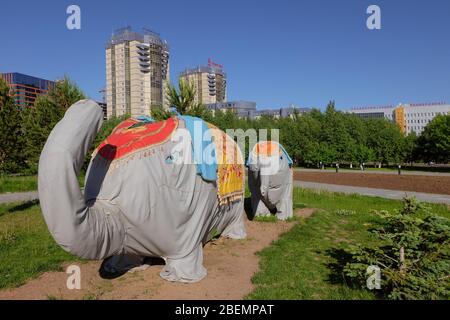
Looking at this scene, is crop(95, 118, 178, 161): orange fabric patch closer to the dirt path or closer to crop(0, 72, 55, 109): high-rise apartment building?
the dirt path

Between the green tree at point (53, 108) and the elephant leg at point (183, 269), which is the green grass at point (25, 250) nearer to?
the elephant leg at point (183, 269)

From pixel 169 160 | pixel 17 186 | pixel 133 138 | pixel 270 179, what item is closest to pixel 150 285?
pixel 169 160

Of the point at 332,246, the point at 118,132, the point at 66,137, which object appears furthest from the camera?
the point at 332,246

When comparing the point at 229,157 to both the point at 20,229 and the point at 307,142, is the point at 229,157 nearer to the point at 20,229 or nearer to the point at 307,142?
the point at 20,229

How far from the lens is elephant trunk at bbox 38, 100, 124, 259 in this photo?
315 centimetres

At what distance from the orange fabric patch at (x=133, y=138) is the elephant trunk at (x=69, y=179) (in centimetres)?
144

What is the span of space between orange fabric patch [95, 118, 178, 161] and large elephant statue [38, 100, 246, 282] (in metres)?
0.01

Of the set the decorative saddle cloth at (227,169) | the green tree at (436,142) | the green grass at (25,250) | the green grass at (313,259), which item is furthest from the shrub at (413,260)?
the green tree at (436,142)

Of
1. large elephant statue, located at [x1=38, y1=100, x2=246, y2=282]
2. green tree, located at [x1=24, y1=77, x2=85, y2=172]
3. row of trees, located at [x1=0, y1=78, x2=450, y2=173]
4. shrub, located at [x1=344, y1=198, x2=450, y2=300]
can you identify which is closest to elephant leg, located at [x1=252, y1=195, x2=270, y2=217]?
large elephant statue, located at [x1=38, y1=100, x2=246, y2=282]

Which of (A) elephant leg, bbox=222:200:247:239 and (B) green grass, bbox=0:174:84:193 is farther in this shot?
(B) green grass, bbox=0:174:84:193

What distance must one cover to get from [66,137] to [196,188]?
9.23 feet

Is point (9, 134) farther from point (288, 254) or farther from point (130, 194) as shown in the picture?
point (130, 194)

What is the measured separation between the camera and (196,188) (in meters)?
5.74
